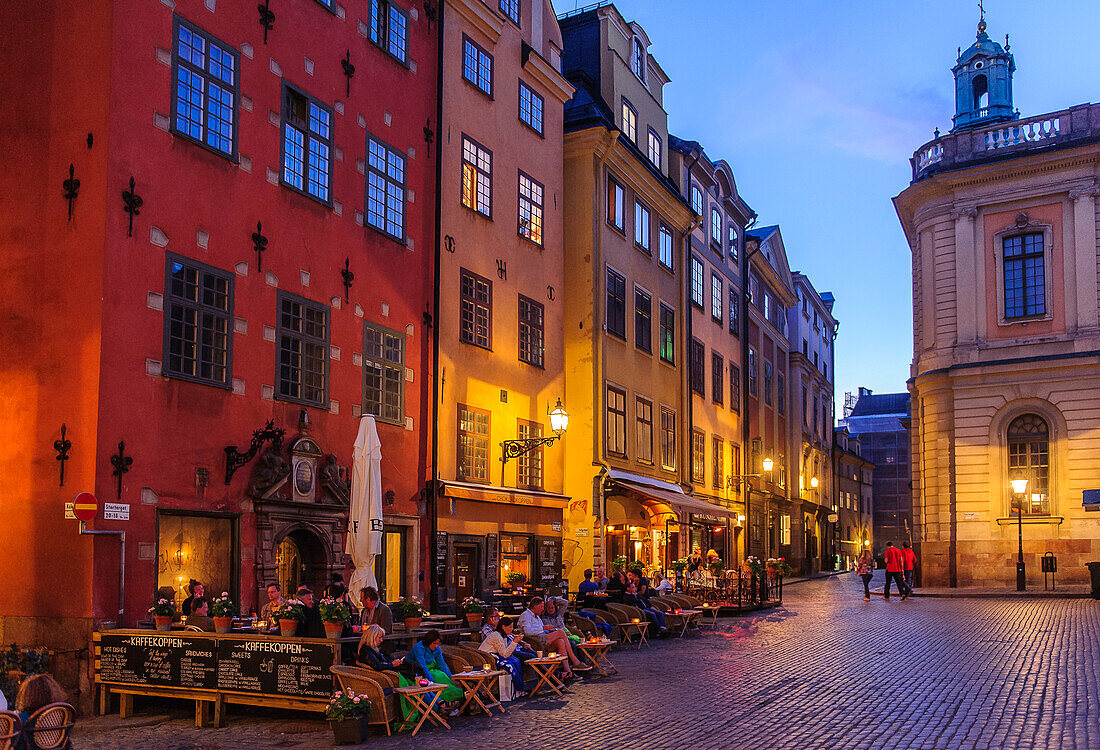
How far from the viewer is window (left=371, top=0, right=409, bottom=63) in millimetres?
21688

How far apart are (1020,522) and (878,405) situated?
82508mm

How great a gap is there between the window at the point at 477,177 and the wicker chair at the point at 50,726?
54.3ft

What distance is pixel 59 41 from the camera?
1595 centimetres

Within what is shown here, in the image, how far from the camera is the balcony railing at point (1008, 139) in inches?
1506

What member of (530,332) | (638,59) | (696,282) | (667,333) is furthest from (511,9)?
(696,282)

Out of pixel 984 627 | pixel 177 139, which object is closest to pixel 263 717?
pixel 177 139

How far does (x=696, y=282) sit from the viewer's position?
129ft

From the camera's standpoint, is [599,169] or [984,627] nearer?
[984,627]

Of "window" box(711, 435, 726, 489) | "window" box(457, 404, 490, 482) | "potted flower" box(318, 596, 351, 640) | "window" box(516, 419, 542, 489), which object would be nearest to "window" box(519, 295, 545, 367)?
"window" box(516, 419, 542, 489)

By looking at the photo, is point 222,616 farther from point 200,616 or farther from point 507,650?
point 507,650

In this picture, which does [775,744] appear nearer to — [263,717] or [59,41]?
[263,717]

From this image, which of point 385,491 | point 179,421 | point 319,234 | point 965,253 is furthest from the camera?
point 965,253

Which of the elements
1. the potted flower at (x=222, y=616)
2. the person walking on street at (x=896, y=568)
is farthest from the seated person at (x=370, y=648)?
the person walking on street at (x=896, y=568)

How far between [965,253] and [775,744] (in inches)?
1296
